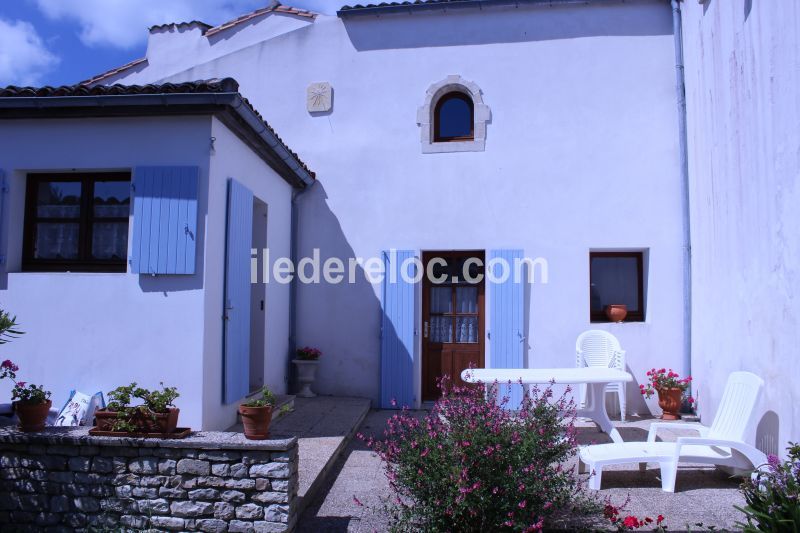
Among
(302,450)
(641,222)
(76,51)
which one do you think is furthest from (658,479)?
(76,51)

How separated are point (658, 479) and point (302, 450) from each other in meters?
3.12

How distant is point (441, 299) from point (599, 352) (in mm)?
2178

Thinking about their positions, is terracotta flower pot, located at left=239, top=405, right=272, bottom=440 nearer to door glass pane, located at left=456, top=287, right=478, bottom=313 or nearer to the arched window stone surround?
door glass pane, located at left=456, top=287, right=478, bottom=313

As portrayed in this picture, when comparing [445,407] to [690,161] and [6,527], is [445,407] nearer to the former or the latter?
[6,527]

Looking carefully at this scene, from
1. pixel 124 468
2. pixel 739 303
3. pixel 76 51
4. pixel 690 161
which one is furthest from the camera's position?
pixel 76 51

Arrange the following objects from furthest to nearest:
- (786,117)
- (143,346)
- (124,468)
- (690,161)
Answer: (690,161), (143,346), (786,117), (124,468)

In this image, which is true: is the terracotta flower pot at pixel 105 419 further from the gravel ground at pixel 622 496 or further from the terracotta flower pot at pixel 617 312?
the terracotta flower pot at pixel 617 312

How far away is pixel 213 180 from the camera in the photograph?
556 cm

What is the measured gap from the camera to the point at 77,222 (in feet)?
19.0

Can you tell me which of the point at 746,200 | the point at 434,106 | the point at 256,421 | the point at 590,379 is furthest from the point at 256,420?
the point at 434,106

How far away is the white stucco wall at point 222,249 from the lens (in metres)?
5.46

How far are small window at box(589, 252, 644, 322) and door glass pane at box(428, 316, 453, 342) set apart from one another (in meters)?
1.91

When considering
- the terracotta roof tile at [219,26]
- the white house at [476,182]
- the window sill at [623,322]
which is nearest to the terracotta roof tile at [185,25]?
the terracotta roof tile at [219,26]

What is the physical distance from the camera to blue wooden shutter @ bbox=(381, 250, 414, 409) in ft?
26.9
